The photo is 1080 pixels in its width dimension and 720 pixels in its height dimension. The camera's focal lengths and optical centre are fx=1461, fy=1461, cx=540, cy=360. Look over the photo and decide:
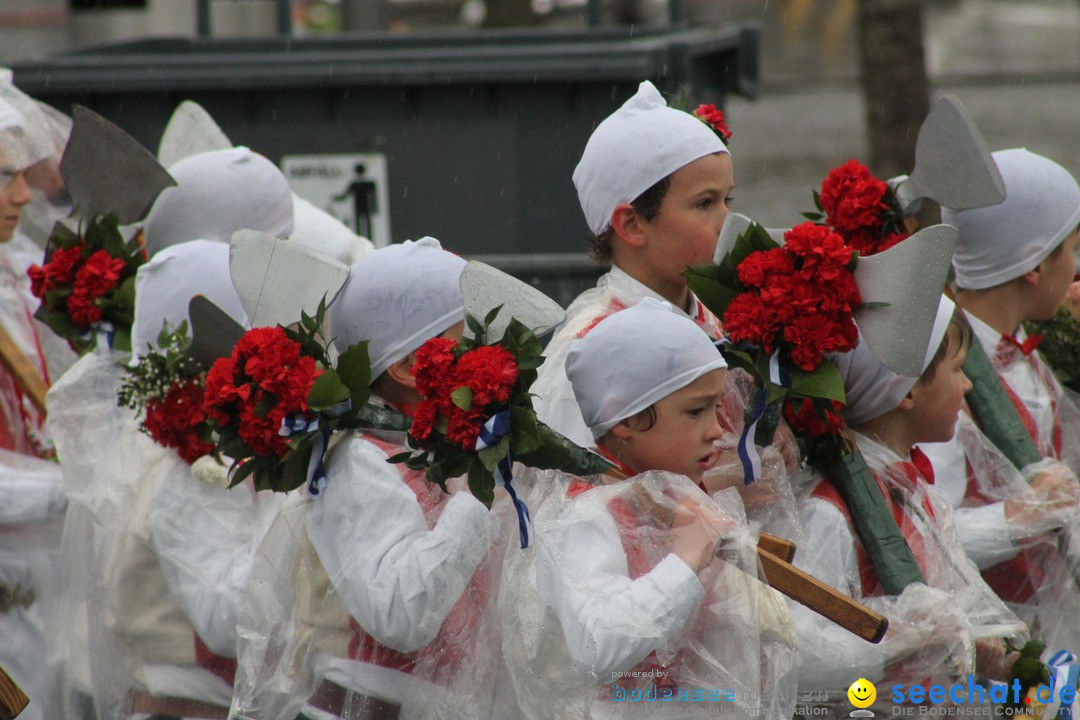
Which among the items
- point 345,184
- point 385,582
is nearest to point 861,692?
point 385,582

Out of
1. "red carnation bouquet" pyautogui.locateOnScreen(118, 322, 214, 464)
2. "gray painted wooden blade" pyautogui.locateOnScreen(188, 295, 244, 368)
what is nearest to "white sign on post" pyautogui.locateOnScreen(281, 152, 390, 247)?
"red carnation bouquet" pyautogui.locateOnScreen(118, 322, 214, 464)

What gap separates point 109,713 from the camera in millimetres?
3783

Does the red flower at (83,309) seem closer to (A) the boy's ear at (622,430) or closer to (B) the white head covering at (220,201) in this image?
(B) the white head covering at (220,201)

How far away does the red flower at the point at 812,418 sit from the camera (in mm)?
3215

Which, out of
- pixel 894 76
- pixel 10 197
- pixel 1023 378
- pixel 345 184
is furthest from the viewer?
pixel 894 76

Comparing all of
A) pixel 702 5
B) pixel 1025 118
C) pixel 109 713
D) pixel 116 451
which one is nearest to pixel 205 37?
pixel 116 451

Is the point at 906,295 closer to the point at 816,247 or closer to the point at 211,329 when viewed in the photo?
the point at 816,247

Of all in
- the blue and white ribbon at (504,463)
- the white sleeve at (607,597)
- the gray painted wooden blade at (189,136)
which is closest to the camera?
the white sleeve at (607,597)

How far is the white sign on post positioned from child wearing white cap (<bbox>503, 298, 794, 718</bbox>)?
144 inches

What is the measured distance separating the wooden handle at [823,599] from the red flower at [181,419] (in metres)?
1.54

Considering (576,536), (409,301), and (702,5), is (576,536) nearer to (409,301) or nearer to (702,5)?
(409,301)

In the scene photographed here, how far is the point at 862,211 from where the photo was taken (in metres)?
3.73

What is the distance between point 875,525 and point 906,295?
52 cm

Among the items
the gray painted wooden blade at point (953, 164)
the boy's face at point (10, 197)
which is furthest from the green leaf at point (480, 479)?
the boy's face at point (10, 197)
